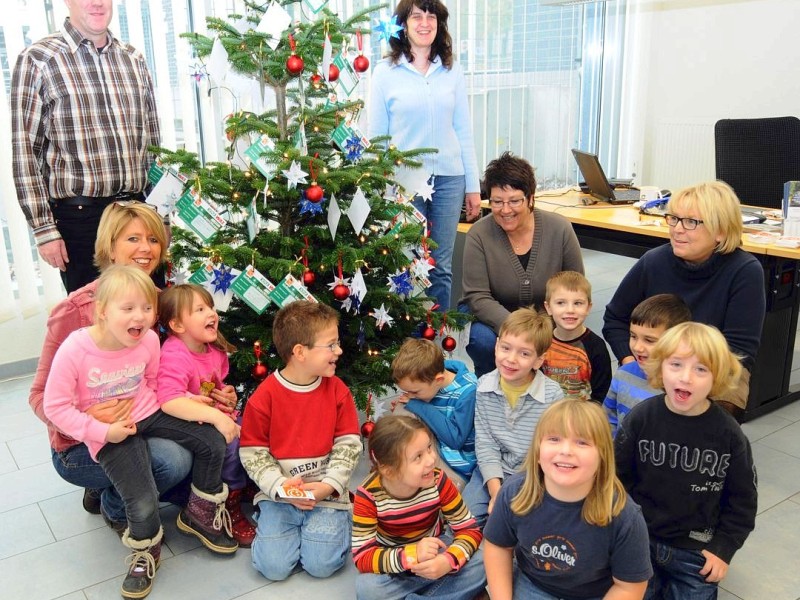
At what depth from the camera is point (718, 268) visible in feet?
8.03

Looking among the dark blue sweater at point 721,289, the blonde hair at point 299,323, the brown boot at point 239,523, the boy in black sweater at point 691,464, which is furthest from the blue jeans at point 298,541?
the dark blue sweater at point 721,289

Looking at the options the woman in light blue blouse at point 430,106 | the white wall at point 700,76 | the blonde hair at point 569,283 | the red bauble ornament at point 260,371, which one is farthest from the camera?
the white wall at point 700,76

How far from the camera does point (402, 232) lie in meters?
2.49

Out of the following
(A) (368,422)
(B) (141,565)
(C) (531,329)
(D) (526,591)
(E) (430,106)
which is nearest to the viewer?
(D) (526,591)

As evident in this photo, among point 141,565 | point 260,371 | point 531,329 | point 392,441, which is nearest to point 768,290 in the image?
point 531,329

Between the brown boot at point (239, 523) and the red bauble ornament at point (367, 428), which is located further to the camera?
the red bauble ornament at point (367, 428)

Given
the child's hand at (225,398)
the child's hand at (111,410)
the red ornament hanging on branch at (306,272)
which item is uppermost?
the red ornament hanging on branch at (306,272)

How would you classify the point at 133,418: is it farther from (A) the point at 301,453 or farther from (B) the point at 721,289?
(B) the point at 721,289

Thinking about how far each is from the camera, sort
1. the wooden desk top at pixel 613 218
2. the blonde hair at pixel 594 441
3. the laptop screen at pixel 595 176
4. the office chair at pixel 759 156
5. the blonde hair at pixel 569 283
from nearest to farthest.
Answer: the blonde hair at pixel 594 441, the blonde hair at pixel 569 283, the wooden desk top at pixel 613 218, the laptop screen at pixel 595 176, the office chair at pixel 759 156

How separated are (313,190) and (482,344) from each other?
3.28ft

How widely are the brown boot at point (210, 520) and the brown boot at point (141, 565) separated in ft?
0.36

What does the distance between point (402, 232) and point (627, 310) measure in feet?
2.85

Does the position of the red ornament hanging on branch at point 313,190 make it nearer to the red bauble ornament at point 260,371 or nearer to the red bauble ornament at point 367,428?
the red bauble ornament at point 260,371

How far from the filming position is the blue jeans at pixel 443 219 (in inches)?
137
